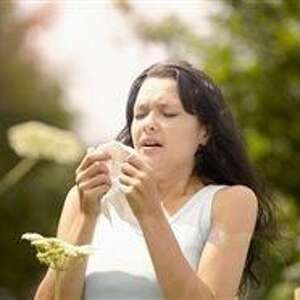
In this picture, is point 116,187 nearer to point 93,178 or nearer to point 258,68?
point 93,178

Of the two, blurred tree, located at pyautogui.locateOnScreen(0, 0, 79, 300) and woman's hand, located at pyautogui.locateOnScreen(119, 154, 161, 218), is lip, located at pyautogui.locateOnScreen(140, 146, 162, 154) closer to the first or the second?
woman's hand, located at pyautogui.locateOnScreen(119, 154, 161, 218)

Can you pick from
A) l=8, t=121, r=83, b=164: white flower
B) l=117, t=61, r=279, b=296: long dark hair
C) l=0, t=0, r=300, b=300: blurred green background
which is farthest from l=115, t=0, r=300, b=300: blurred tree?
l=117, t=61, r=279, b=296: long dark hair

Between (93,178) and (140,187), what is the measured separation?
8 centimetres

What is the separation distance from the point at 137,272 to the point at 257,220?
0.22 meters

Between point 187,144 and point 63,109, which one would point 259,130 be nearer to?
point 63,109

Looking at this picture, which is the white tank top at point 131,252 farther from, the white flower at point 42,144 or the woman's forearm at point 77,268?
the white flower at point 42,144

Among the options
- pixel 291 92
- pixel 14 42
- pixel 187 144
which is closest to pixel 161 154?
pixel 187 144

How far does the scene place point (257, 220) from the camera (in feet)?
4.98

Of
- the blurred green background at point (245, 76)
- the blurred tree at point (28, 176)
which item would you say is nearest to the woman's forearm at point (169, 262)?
the blurred tree at point (28, 176)

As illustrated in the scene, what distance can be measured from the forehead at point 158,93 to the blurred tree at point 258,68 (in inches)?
148

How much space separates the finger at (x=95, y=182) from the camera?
1.32m

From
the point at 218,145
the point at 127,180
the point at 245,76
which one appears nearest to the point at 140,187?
the point at 127,180

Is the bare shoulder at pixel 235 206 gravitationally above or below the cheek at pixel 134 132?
below

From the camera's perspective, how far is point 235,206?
139cm
